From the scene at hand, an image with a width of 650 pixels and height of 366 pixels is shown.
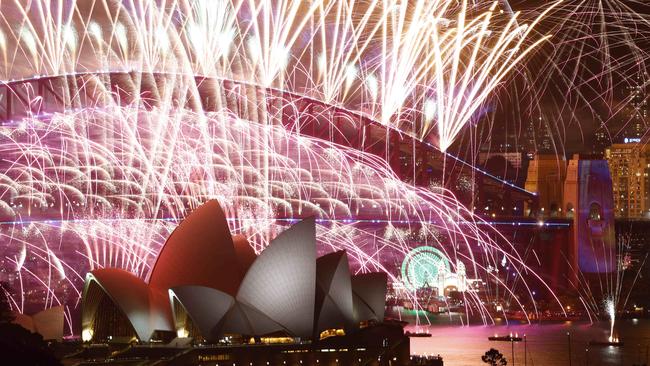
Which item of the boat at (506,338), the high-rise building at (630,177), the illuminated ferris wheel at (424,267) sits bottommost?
the boat at (506,338)

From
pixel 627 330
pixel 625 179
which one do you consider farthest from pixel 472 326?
pixel 625 179

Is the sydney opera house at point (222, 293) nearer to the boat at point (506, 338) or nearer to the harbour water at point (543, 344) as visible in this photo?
the harbour water at point (543, 344)

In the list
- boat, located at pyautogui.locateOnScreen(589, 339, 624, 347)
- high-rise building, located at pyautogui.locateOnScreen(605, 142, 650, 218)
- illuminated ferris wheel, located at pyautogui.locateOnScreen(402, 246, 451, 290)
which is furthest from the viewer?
high-rise building, located at pyautogui.locateOnScreen(605, 142, 650, 218)

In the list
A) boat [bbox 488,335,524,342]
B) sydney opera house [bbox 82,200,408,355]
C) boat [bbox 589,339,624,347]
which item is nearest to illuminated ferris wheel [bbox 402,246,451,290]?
boat [bbox 488,335,524,342]

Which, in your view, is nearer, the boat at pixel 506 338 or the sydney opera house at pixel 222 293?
the sydney opera house at pixel 222 293

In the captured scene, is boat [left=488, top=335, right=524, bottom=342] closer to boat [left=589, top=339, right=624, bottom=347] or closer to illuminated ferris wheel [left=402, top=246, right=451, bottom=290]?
boat [left=589, top=339, right=624, bottom=347]

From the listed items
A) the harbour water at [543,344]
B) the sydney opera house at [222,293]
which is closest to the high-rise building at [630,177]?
the harbour water at [543,344]
